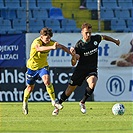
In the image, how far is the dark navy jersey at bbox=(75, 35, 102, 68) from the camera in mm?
15305

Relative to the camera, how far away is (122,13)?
1096 inches

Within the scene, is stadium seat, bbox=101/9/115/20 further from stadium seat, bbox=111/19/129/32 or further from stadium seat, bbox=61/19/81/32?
stadium seat, bbox=61/19/81/32

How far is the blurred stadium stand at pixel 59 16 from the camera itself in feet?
82.8

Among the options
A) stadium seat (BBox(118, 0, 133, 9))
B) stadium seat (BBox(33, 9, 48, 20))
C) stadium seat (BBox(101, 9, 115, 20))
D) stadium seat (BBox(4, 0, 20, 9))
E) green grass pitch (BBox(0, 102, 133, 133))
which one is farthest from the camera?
stadium seat (BBox(118, 0, 133, 9))

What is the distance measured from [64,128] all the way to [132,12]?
17114 millimetres

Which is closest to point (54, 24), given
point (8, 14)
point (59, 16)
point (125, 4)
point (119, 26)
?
point (59, 16)

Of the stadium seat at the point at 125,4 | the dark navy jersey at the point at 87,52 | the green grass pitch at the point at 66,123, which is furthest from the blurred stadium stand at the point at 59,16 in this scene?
the green grass pitch at the point at 66,123

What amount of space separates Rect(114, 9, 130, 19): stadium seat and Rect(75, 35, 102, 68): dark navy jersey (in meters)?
11.9

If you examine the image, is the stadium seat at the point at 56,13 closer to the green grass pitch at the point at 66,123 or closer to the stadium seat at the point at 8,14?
the stadium seat at the point at 8,14

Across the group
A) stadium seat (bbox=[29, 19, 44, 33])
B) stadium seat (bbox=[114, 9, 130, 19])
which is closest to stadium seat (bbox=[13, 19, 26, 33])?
stadium seat (bbox=[29, 19, 44, 33])

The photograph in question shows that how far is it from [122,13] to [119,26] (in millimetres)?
1471

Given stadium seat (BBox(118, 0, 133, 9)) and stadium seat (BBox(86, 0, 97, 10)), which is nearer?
stadium seat (BBox(86, 0, 97, 10))

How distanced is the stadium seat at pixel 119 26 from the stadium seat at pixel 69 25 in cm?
171

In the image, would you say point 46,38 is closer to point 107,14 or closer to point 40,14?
point 40,14
